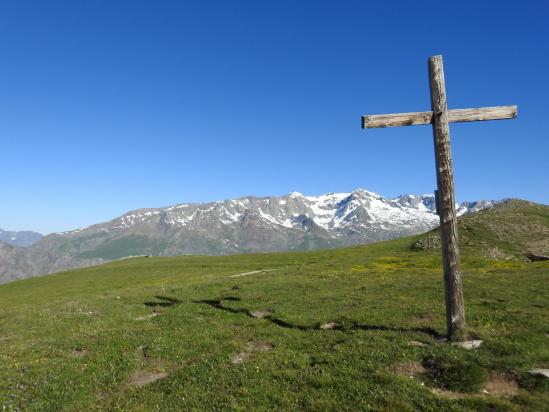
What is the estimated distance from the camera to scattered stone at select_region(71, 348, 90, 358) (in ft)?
71.4

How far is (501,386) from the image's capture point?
1511cm

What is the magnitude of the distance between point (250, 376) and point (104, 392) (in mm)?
6104

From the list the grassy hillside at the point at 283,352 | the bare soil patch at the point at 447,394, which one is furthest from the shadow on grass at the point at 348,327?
the bare soil patch at the point at 447,394

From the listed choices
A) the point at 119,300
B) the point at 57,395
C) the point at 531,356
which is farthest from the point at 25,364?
the point at 531,356

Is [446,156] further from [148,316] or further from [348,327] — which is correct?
[148,316]

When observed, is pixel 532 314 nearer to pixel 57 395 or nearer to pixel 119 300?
pixel 57 395

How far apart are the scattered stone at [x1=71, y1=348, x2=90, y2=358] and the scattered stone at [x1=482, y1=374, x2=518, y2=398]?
1878 centimetres

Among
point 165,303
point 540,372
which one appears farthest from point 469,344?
point 165,303

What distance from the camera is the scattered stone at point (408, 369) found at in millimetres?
16609

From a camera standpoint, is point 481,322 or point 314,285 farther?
point 314,285

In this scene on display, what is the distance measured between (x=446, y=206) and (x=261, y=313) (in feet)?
50.8

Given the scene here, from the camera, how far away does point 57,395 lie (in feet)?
56.1

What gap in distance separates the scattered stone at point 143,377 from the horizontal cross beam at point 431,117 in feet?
49.4

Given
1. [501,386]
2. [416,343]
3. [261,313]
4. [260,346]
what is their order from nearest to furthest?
[501,386], [416,343], [260,346], [261,313]
